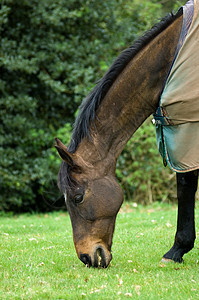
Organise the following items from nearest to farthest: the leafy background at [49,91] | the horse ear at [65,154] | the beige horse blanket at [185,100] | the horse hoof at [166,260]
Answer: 1. the horse ear at [65,154]
2. the beige horse blanket at [185,100]
3. the horse hoof at [166,260]
4. the leafy background at [49,91]

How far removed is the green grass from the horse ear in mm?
945

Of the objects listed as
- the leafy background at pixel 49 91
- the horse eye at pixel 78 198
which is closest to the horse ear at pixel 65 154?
the horse eye at pixel 78 198

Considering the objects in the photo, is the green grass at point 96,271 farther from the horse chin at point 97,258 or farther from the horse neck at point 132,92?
the horse neck at point 132,92

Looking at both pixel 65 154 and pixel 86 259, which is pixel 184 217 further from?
pixel 65 154

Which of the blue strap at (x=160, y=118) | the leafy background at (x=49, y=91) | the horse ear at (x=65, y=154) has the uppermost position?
the blue strap at (x=160, y=118)

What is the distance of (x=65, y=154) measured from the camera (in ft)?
12.1

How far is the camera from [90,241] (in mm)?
3779

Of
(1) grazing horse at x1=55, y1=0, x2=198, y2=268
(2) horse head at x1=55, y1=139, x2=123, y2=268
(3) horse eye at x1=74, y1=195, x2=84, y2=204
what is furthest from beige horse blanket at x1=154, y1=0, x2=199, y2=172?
(3) horse eye at x1=74, y1=195, x2=84, y2=204

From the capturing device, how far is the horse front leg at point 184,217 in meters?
4.22

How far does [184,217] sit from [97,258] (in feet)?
3.32

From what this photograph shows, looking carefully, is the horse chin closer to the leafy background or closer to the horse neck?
the horse neck

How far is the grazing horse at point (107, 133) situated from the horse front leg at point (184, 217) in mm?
43

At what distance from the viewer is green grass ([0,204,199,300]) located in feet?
10.5

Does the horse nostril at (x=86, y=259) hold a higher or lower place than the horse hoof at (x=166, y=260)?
higher
